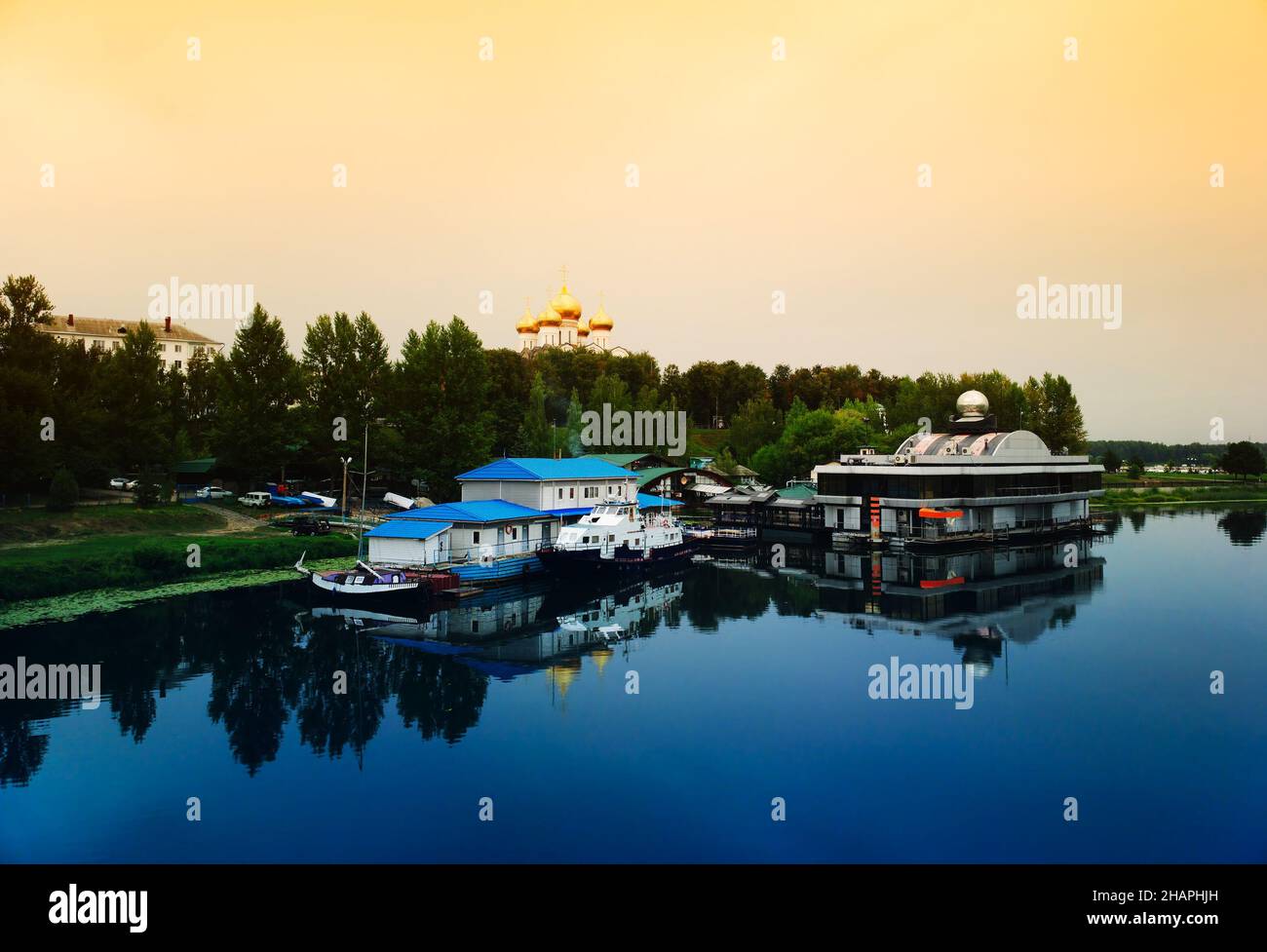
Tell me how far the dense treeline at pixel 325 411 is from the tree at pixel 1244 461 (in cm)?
3879

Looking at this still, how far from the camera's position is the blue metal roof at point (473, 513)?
4247cm

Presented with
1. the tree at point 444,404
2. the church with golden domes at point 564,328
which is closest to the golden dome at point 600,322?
the church with golden domes at point 564,328

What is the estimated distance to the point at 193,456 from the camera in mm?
69500

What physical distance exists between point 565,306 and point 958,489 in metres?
86.1

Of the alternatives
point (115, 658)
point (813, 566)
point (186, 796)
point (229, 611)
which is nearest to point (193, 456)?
point (229, 611)

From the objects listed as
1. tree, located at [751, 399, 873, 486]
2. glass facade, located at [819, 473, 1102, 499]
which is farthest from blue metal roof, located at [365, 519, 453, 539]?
tree, located at [751, 399, 873, 486]

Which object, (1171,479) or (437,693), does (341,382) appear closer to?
(437,693)

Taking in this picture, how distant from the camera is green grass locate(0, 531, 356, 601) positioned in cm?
3509

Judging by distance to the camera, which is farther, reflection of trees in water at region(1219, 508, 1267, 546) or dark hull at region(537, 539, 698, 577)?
reflection of trees in water at region(1219, 508, 1267, 546)

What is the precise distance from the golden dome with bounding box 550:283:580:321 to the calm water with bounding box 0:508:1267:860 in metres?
98.8

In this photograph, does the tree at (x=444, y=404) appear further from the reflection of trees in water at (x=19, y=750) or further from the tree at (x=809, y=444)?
the reflection of trees in water at (x=19, y=750)

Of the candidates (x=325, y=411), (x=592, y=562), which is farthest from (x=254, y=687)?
(x=325, y=411)

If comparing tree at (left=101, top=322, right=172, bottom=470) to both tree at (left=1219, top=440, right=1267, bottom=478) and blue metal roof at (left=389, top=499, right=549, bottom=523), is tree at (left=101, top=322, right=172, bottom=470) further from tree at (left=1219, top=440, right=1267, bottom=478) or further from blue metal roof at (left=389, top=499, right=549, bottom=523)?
tree at (left=1219, top=440, right=1267, bottom=478)

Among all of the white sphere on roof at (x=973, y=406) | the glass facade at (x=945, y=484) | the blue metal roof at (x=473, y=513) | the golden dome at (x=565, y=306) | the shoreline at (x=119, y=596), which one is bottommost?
the shoreline at (x=119, y=596)
